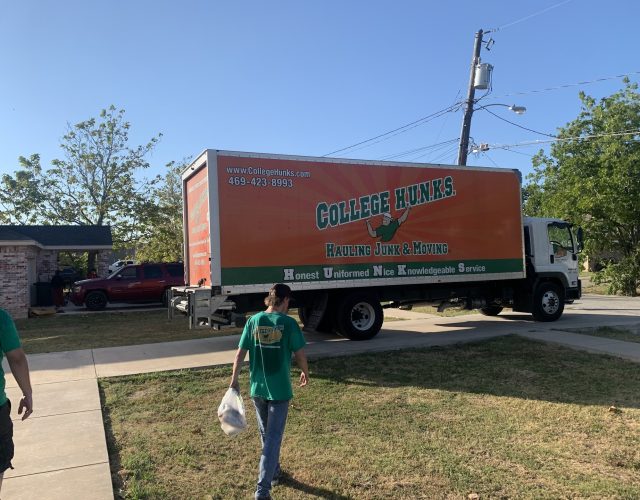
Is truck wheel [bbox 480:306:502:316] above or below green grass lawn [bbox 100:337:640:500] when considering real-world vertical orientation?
above

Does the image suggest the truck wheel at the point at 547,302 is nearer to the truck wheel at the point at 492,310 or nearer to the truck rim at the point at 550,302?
the truck rim at the point at 550,302

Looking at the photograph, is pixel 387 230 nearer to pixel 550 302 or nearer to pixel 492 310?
pixel 550 302

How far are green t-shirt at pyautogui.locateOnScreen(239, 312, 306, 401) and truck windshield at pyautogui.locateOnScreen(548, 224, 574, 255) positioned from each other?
1068 cm

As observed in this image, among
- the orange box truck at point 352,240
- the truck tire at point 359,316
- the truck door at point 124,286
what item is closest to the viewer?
the orange box truck at point 352,240

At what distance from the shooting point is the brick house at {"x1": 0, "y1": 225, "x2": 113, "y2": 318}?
675 inches

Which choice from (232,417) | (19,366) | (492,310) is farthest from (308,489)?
(492,310)

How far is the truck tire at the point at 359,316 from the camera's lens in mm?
10117

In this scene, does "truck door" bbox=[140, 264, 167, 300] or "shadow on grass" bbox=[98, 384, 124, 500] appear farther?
"truck door" bbox=[140, 264, 167, 300]

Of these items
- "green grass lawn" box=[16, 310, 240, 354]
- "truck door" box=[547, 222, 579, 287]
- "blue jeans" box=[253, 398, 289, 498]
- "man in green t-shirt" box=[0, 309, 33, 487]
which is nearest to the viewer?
"man in green t-shirt" box=[0, 309, 33, 487]

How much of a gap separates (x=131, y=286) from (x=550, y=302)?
13852 millimetres

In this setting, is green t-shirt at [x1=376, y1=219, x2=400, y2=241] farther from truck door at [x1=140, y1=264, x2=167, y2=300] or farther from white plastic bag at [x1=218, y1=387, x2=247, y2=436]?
truck door at [x1=140, y1=264, x2=167, y2=300]

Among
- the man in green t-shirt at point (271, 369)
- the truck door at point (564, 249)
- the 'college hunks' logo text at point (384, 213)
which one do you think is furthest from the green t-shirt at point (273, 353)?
the truck door at point (564, 249)

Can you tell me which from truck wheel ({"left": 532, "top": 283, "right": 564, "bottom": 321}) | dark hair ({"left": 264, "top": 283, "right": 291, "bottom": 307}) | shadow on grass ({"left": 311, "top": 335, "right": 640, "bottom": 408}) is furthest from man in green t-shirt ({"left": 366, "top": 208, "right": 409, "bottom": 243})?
dark hair ({"left": 264, "top": 283, "right": 291, "bottom": 307})

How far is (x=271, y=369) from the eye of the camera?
395 centimetres
